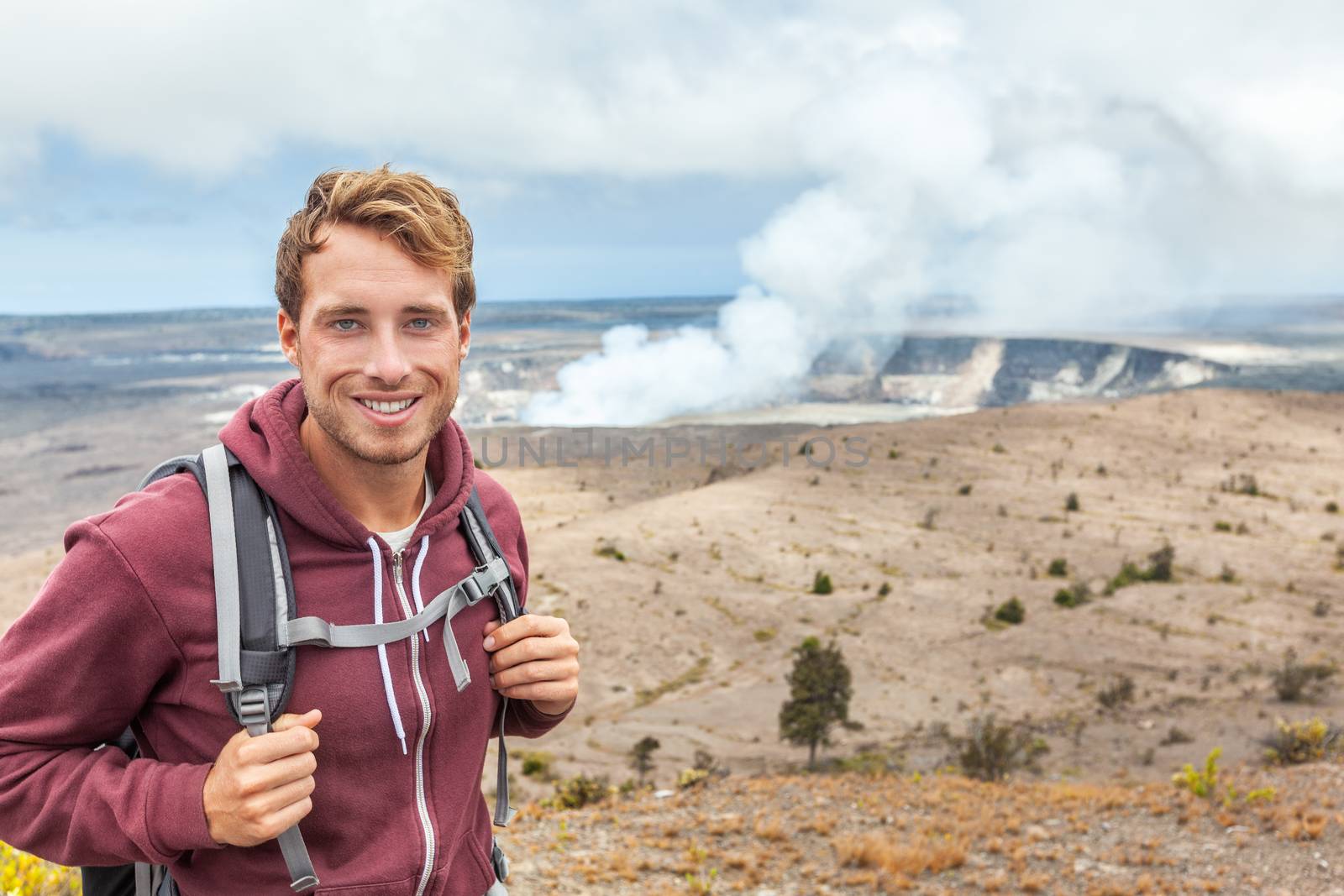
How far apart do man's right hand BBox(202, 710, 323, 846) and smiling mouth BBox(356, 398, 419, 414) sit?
1.94ft

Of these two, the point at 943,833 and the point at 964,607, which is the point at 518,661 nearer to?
the point at 943,833

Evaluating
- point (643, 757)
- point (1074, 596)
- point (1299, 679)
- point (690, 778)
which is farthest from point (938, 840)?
point (1074, 596)

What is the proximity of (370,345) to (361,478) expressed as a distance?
0.29m

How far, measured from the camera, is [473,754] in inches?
77.9

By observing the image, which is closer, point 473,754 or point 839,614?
point 473,754

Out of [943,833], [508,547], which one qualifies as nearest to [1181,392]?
[943,833]

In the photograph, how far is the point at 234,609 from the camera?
155 cm

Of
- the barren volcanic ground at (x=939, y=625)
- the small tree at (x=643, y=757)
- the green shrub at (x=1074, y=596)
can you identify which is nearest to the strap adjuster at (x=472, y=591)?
the barren volcanic ground at (x=939, y=625)

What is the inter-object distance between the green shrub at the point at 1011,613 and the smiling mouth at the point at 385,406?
23.6 m

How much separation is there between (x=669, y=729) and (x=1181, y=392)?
54083mm

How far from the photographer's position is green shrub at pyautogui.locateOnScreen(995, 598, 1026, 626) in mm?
23109

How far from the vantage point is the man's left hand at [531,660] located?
6.41ft

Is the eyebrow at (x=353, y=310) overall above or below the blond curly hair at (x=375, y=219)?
below

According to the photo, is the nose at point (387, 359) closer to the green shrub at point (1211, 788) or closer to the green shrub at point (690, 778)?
the green shrub at point (1211, 788)
